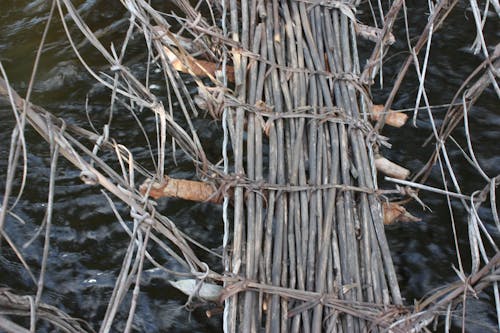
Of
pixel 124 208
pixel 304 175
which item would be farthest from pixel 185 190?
pixel 124 208

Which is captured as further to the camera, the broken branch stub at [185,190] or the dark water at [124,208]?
the dark water at [124,208]

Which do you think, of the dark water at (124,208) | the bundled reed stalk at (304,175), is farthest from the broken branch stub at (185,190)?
the dark water at (124,208)

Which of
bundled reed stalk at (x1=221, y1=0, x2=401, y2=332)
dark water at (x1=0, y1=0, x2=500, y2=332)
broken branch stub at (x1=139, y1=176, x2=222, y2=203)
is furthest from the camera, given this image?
dark water at (x1=0, y1=0, x2=500, y2=332)

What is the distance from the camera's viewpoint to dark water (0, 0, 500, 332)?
5.98 feet

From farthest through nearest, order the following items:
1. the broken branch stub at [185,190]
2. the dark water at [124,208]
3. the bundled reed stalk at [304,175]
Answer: the dark water at [124,208] → the broken branch stub at [185,190] → the bundled reed stalk at [304,175]

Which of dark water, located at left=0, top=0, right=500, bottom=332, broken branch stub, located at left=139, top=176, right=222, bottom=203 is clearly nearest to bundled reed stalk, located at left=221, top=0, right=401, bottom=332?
broken branch stub, located at left=139, top=176, right=222, bottom=203

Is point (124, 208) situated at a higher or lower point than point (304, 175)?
higher

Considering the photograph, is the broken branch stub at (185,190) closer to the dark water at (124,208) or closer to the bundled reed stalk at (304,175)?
the bundled reed stalk at (304,175)

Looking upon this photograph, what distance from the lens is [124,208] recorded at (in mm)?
2084

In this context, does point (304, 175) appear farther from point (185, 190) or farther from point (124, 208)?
point (124, 208)

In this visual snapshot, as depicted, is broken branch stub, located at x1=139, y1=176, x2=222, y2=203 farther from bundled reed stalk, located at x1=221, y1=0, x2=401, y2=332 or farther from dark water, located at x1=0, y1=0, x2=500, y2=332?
dark water, located at x1=0, y1=0, x2=500, y2=332

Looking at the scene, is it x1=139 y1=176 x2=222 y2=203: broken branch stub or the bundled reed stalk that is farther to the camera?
x1=139 y1=176 x2=222 y2=203: broken branch stub

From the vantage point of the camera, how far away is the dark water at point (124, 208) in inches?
71.7

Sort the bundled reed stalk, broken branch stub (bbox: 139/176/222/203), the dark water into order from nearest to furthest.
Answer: the bundled reed stalk < broken branch stub (bbox: 139/176/222/203) < the dark water
